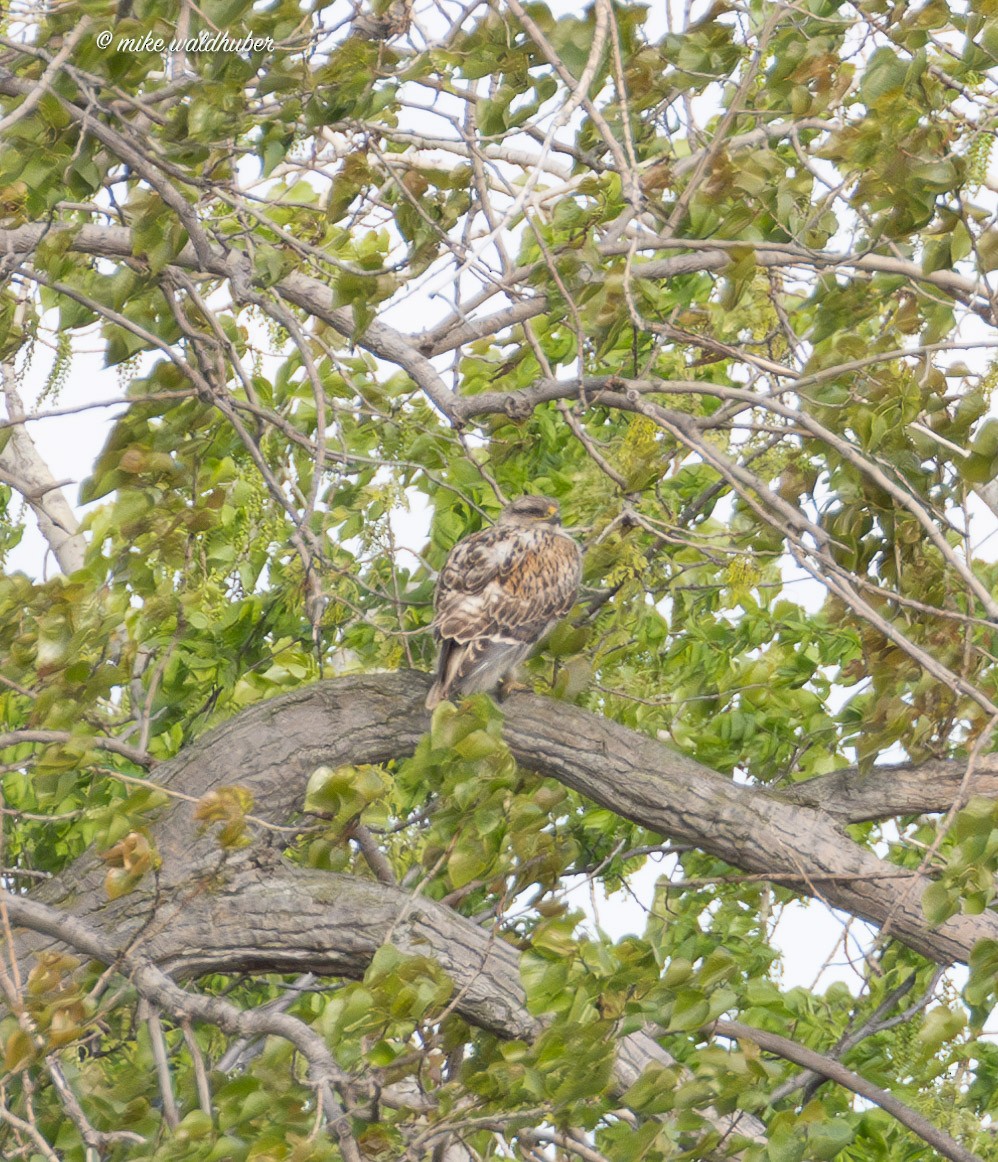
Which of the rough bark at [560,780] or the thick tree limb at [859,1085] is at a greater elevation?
the rough bark at [560,780]

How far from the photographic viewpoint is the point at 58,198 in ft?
12.2

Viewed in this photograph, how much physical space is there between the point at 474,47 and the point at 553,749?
6.41ft

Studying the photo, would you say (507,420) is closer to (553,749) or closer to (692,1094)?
(553,749)

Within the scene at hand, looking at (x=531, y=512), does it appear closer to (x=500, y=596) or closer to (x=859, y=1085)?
(x=500, y=596)

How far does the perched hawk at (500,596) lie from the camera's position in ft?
15.2

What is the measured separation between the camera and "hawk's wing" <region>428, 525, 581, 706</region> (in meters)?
4.62

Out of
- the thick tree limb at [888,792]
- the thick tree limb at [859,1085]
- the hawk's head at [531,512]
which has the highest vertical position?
the hawk's head at [531,512]

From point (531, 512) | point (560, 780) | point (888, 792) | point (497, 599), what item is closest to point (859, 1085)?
point (888, 792)

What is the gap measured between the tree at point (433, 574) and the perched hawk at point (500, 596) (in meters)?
0.16

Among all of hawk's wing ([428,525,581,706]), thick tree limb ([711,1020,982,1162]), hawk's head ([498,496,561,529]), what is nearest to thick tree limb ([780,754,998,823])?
thick tree limb ([711,1020,982,1162])

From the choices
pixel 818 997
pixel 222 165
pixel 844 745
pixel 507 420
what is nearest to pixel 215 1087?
pixel 507 420

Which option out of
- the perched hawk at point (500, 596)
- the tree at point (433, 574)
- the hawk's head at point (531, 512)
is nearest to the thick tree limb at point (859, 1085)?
the tree at point (433, 574)

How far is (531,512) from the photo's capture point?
5.35m

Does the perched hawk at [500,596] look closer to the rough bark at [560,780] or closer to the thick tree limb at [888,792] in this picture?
the rough bark at [560,780]
